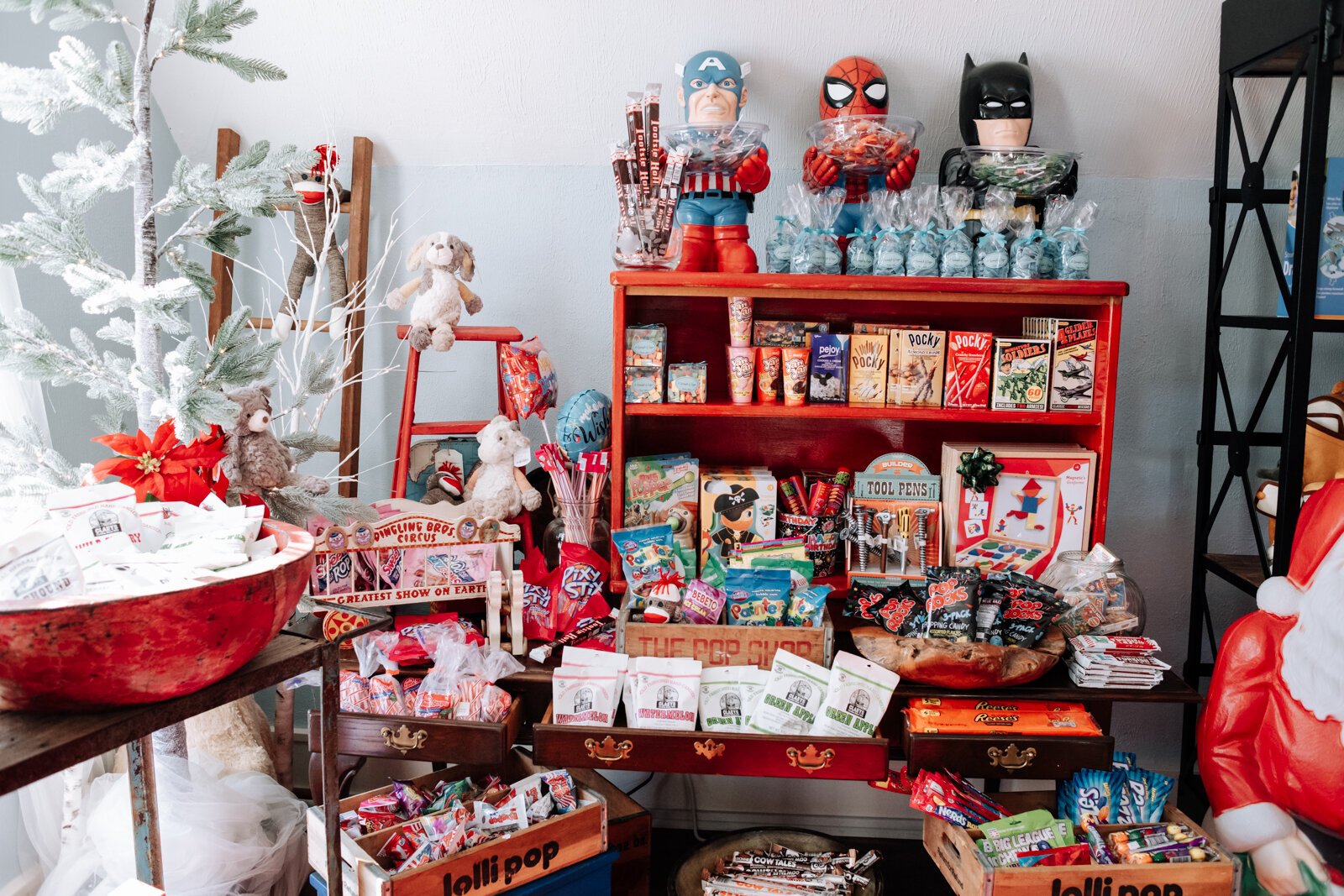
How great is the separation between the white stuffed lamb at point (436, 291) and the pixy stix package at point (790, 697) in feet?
3.52

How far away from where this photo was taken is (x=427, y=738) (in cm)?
175

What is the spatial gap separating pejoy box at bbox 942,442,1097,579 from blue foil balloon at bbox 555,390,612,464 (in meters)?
0.84

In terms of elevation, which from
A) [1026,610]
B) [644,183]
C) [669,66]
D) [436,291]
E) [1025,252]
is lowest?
[1026,610]

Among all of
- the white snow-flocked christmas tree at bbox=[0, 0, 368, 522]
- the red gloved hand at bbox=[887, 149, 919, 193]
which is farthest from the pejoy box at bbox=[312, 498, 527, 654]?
the red gloved hand at bbox=[887, 149, 919, 193]

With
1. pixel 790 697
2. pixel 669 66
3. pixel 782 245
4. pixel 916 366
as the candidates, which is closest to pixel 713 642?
pixel 790 697

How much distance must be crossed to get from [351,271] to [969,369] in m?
1.57

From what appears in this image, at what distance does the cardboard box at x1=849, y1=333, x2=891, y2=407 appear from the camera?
6.77 ft

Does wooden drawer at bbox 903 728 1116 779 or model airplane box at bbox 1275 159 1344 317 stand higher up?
model airplane box at bbox 1275 159 1344 317

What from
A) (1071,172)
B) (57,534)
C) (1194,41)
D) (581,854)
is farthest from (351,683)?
(1194,41)

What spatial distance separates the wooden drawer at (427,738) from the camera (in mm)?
1735

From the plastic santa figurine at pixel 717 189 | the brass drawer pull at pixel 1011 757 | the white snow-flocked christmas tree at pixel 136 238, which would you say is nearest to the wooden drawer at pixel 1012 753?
the brass drawer pull at pixel 1011 757

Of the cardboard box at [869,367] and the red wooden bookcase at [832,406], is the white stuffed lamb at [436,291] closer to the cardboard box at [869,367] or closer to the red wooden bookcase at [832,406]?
the red wooden bookcase at [832,406]

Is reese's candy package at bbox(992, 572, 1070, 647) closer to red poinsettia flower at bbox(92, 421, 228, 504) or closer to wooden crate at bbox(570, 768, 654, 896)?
wooden crate at bbox(570, 768, 654, 896)

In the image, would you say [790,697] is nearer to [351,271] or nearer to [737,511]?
[737,511]
